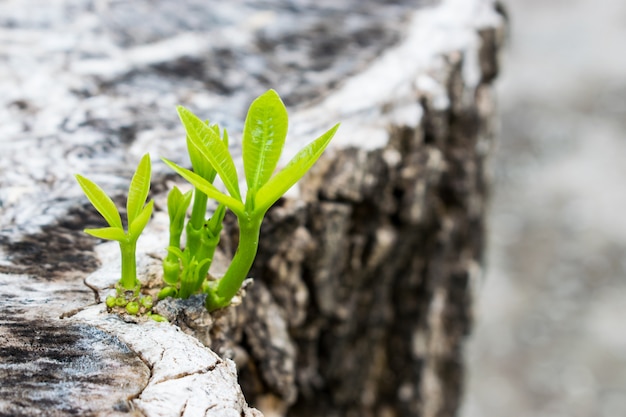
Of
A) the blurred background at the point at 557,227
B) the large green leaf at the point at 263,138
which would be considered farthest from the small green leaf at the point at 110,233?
the blurred background at the point at 557,227

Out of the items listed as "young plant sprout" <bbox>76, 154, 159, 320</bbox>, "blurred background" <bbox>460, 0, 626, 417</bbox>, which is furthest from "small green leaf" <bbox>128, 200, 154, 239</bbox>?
"blurred background" <bbox>460, 0, 626, 417</bbox>

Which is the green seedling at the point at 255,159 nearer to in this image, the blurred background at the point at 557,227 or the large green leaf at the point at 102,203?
the large green leaf at the point at 102,203

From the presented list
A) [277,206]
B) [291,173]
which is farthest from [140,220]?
[277,206]

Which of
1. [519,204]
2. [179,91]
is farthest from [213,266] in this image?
[519,204]

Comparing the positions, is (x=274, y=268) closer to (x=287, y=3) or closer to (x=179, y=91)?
(x=179, y=91)

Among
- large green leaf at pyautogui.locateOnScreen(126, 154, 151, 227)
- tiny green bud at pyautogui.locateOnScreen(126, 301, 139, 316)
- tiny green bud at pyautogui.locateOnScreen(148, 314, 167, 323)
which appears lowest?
tiny green bud at pyautogui.locateOnScreen(148, 314, 167, 323)

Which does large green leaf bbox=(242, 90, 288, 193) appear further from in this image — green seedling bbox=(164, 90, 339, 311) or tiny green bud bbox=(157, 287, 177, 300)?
tiny green bud bbox=(157, 287, 177, 300)
